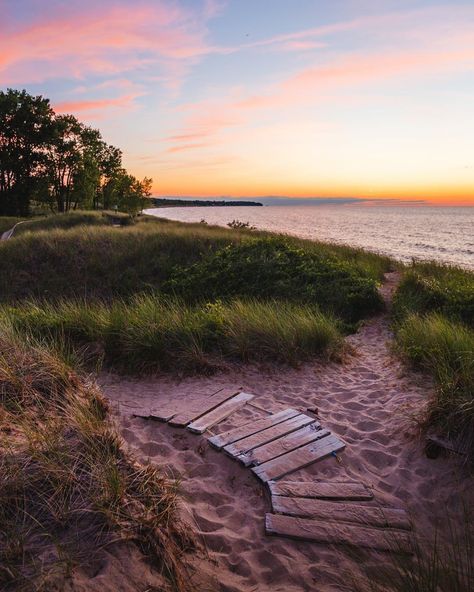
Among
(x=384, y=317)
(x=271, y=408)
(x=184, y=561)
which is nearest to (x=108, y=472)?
(x=184, y=561)

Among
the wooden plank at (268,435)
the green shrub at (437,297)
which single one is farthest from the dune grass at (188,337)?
the green shrub at (437,297)

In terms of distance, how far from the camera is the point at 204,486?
13.9 ft

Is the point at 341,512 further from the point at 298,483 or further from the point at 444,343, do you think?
the point at 444,343

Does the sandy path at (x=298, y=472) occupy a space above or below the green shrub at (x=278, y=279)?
below

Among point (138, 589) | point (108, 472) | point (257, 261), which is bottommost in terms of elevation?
point (138, 589)

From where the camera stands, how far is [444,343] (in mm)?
6891

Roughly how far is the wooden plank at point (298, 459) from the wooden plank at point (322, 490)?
0.15 m

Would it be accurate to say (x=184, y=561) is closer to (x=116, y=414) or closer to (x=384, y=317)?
(x=116, y=414)

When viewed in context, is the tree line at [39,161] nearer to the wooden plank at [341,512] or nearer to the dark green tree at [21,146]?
the dark green tree at [21,146]

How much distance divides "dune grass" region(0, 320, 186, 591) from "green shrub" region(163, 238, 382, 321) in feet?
28.2

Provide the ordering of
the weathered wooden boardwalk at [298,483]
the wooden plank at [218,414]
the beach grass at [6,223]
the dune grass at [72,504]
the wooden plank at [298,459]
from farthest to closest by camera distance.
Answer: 1. the beach grass at [6,223]
2. the wooden plank at [218,414]
3. the wooden plank at [298,459]
4. the weathered wooden boardwalk at [298,483]
5. the dune grass at [72,504]

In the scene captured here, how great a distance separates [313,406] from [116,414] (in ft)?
9.17

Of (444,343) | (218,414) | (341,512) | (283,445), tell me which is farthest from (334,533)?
(444,343)

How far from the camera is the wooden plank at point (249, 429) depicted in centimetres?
496
